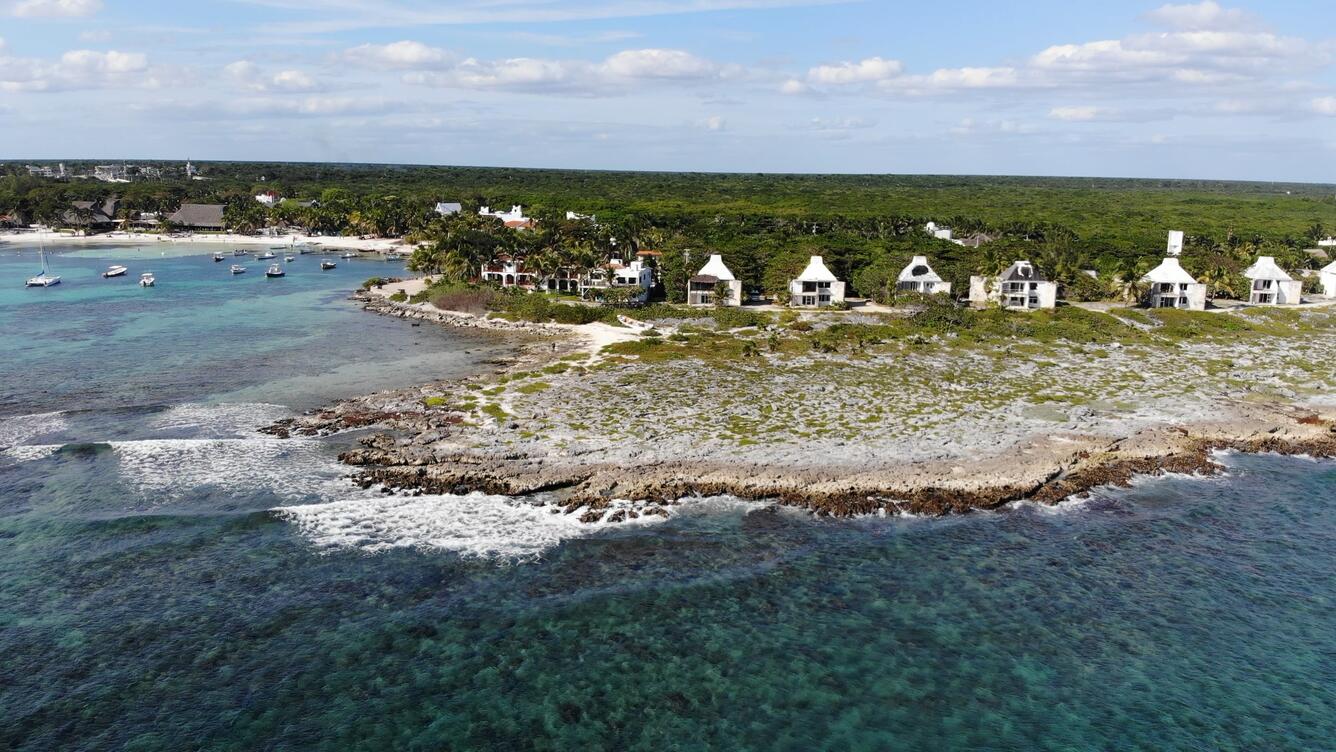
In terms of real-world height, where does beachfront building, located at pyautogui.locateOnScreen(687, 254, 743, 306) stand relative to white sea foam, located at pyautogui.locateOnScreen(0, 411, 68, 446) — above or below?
above

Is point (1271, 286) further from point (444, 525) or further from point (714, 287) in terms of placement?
point (444, 525)

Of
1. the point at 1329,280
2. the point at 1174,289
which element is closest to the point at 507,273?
the point at 1174,289

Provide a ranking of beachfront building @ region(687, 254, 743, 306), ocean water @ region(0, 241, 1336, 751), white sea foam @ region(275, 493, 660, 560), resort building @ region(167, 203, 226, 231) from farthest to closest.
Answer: resort building @ region(167, 203, 226, 231), beachfront building @ region(687, 254, 743, 306), white sea foam @ region(275, 493, 660, 560), ocean water @ region(0, 241, 1336, 751)

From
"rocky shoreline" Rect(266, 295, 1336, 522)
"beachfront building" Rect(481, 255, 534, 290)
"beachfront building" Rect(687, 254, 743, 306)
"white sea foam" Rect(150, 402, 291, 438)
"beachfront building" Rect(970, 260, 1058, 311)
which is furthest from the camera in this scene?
"beachfront building" Rect(481, 255, 534, 290)

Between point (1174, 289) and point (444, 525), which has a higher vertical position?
point (1174, 289)

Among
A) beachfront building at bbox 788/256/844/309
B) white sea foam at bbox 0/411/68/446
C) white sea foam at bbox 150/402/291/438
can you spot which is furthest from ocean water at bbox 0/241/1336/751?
beachfront building at bbox 788/256/844/309

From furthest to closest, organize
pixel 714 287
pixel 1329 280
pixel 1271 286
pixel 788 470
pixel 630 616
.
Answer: pixel 1329 280, pixel 1271 286, pixel 714 287, pixel 788 470, pixel 630 616

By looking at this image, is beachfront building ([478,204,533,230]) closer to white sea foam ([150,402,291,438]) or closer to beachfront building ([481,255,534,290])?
beachfront building ([481,255,534,290])

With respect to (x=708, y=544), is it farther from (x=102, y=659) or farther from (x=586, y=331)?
(x=586, y=331)
